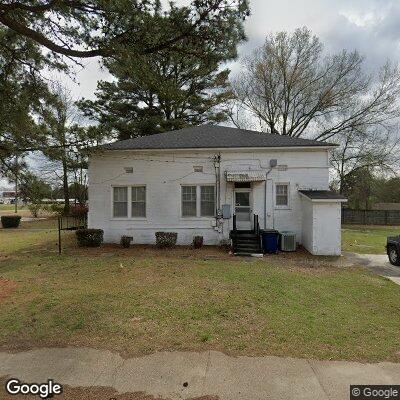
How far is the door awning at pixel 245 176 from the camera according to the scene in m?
14.3

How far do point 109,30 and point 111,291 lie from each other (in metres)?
6.26

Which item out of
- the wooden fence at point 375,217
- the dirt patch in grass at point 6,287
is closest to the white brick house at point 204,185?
the dirt patch in grass at point 6,287

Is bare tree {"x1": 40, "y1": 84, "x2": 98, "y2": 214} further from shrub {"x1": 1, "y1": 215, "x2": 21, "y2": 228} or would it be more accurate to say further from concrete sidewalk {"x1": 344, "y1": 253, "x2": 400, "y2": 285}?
shrub {"x1": 1, "y1": 215, "x2": 21, "y2": 228}

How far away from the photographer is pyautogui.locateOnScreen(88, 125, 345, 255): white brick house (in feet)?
47.6

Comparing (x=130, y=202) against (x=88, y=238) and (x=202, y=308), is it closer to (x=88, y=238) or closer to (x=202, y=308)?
(x=88, y=238)

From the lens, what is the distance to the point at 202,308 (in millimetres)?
6551

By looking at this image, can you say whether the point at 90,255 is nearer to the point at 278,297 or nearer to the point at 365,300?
the point at 278,297

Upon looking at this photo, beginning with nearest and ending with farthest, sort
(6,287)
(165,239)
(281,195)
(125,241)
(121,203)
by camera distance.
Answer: (6,287) → (165,239) → (125,241) → (281,195) → (121,203)

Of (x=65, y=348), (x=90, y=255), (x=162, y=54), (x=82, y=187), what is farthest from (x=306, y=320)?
(x=82, y=187)

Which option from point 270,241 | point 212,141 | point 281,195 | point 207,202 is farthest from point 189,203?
point 281,195

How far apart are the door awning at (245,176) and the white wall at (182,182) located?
0.87 feet

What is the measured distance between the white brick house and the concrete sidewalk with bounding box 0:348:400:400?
1009 cm

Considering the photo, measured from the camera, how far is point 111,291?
7727 millimetres

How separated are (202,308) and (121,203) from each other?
9.94m
